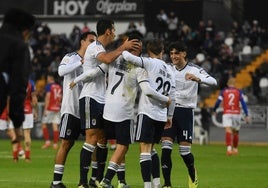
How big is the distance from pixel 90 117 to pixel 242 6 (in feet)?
124

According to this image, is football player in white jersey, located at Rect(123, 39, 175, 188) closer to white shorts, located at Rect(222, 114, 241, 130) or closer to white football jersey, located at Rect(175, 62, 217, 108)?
white football jersey, located at Rect(175, 62, 217, 108)

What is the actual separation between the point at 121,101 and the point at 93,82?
0.80 metres

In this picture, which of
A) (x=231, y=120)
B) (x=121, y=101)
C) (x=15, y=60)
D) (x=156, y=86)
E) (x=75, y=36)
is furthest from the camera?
(x=75, y=36)

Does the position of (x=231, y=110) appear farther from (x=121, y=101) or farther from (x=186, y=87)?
(x=121, y=101)

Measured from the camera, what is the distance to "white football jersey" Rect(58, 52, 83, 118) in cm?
1688

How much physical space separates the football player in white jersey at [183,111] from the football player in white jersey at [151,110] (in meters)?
1.43

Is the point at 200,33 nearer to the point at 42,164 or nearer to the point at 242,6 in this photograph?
the point at 242,6

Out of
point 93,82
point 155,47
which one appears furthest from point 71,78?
point 155,47

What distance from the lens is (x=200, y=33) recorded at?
48.5m

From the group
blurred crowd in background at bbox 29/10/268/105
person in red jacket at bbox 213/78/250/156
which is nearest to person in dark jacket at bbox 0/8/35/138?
person in red jacket at bbox 213/78/250/156

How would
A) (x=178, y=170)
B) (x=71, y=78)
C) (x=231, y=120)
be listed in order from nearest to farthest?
(x=71, y=78), (x=178, y=170), (x=231, y=120)

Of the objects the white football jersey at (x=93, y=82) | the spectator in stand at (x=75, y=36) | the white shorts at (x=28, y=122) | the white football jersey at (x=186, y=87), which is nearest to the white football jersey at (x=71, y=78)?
the white football jersey at (x=93, y=82)

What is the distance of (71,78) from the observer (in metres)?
17.3

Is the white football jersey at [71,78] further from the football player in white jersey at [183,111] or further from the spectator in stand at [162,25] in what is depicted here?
the spectator in stand at [162,25]
